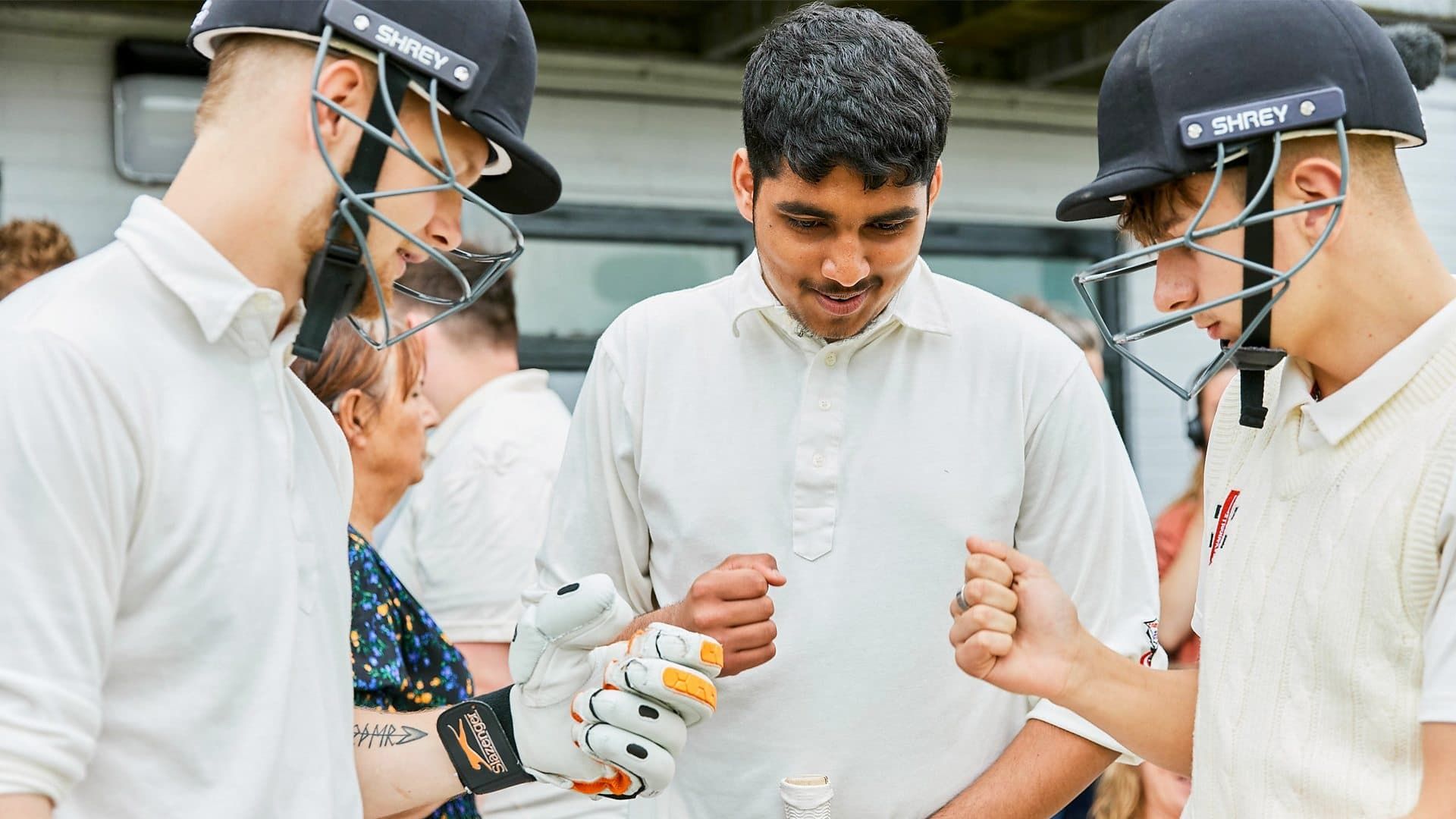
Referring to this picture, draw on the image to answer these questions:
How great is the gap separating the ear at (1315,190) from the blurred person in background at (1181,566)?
215 cm

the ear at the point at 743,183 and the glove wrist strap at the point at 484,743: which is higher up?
the ear at the point at 743,183

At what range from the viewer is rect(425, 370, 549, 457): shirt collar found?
359 cm

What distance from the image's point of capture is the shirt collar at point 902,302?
2.21 m

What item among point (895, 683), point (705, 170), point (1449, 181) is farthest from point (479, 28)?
point (1449, 181)

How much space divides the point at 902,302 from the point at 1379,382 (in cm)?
83

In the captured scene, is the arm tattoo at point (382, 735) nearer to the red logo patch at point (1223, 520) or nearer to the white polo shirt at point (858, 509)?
the white polo shirt at point (858, 509)

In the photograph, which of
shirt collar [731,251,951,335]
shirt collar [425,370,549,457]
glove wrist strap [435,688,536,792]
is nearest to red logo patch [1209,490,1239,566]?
shirt collar [731,251,951,335]

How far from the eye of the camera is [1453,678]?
4.43 feet

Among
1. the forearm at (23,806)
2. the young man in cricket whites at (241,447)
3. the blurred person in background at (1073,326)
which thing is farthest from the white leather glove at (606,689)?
the blurred person in background at (1073,326)

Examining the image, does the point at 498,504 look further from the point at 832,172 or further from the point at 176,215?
the point at 176,215

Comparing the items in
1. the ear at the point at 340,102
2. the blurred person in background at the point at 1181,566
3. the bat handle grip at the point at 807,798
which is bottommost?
the blurred person in background at the point at 1181,566

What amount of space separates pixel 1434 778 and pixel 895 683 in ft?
2.80

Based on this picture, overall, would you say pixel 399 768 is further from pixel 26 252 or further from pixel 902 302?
pixel 26 252

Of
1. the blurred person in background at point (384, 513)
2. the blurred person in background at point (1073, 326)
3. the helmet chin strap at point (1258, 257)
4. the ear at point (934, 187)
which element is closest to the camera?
the helmet chin strap at point (1258, 257)
